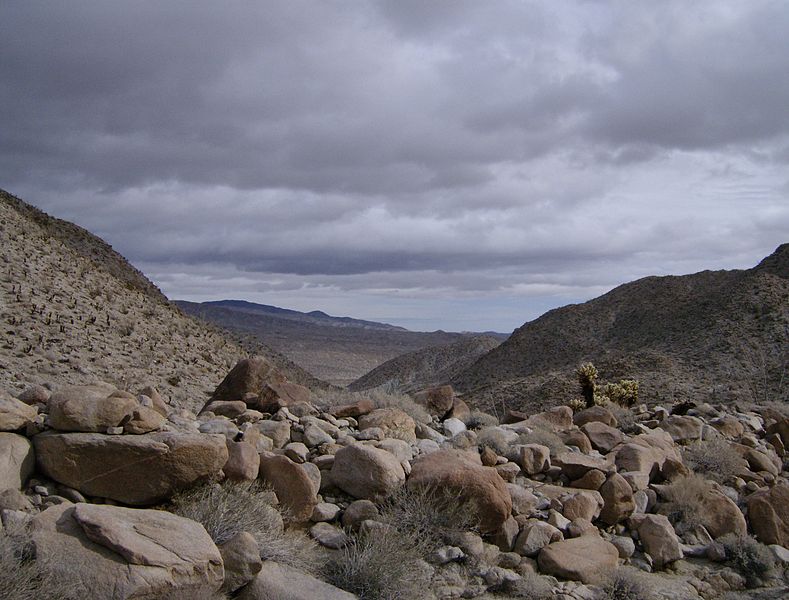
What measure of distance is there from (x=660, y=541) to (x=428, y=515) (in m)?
3.58

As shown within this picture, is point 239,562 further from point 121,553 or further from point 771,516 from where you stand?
point 771,516

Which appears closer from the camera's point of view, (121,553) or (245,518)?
(121,553)

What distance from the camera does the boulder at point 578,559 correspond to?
8383mm

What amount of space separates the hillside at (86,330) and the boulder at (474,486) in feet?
39.4

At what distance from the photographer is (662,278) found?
57.0 meters

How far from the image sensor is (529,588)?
7902 mm

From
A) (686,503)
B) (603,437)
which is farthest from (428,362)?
(686,503)

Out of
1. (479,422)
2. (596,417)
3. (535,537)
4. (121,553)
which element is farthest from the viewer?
(596,417)

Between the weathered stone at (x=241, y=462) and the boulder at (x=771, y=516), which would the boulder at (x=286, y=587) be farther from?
the boulder at (x=771, y=516)

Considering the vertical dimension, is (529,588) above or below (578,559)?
below

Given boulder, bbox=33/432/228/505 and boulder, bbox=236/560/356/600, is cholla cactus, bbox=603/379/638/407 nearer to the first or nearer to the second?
boulder, bbox=236/560/356/600

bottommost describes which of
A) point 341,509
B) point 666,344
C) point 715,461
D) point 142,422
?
point 341,509

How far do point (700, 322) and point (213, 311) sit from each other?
15307 centimetres

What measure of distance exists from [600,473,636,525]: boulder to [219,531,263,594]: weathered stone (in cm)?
583
